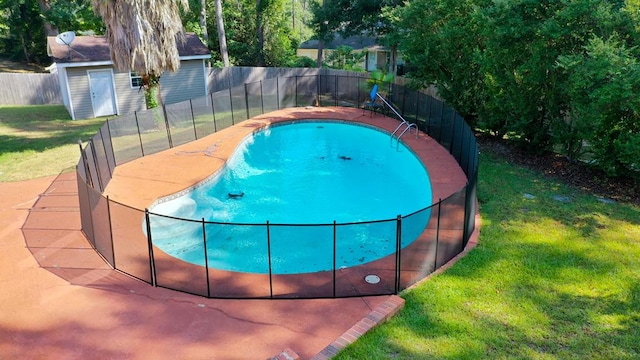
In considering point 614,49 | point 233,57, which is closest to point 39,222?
point 614,49

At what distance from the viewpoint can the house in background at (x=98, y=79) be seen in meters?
22.5

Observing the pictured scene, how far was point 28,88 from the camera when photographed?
90.9ft

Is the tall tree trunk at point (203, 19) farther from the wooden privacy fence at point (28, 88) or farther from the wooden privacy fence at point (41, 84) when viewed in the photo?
the wooden privacy fence at point (28, 88)

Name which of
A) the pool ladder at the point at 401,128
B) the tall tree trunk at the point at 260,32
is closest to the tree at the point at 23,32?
the tall tree trunk at the point at 260,32

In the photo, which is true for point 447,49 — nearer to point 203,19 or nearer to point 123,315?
point 123,315

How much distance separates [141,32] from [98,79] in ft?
24.3

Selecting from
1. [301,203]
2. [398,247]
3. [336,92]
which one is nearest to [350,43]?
[336,92]

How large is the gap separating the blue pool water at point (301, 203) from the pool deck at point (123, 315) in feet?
4.13

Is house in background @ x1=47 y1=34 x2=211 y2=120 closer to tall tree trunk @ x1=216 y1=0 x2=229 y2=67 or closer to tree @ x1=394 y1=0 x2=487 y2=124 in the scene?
tall tree trunk @ x1=216 y1=0 x2=229 y2=67

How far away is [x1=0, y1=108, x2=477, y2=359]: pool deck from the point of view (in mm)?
7047

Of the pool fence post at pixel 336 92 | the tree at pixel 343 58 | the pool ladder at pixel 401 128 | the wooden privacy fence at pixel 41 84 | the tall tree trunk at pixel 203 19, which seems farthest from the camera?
the tree at pixel 343 58

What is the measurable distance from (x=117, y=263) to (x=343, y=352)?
16.9ft

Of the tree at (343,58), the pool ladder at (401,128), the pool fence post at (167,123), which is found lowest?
the pool ladder at (401,128)

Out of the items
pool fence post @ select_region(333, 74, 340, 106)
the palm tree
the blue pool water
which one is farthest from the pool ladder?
the palm tree
